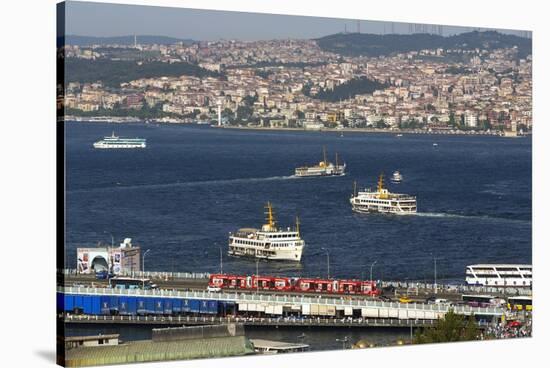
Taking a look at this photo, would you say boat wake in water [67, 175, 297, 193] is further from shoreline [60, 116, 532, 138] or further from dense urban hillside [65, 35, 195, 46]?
dense urban hillside [65, 35, 195, 46]

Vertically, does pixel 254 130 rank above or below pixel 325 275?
above

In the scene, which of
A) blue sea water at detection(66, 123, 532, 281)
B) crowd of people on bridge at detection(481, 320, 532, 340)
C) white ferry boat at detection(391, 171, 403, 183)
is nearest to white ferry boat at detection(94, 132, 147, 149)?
blue sea water at detection(66, 123, 532, 281)

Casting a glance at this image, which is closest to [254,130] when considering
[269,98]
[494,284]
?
[269,98]

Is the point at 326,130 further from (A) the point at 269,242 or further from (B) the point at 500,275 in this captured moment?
(B) the point at 500,275

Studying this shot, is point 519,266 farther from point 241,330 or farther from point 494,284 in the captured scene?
point 241,330

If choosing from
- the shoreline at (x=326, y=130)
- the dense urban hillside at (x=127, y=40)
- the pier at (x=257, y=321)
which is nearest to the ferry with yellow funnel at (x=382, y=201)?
the shoreline at (x=326, y=130)

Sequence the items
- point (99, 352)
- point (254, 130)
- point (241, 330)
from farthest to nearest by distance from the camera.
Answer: point (254, 130), point (241, 330), point (99, 352)
